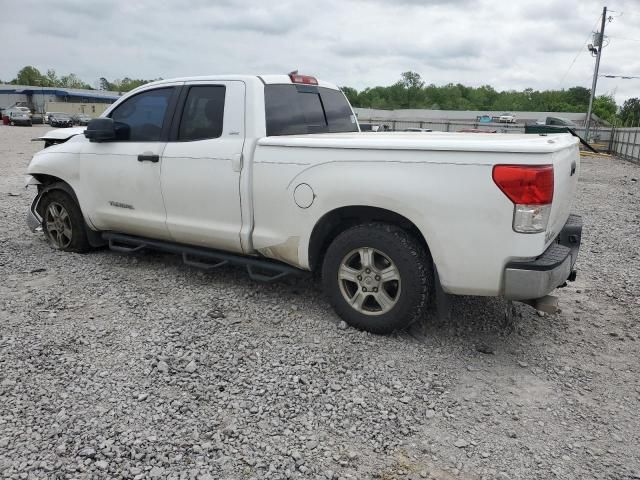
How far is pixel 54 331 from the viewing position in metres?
3.99

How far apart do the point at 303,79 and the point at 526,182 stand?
2624 millimetres

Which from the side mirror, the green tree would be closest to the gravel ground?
the side mirror

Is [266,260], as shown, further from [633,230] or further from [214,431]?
[633,230]

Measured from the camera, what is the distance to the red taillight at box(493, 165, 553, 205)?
3129 mm

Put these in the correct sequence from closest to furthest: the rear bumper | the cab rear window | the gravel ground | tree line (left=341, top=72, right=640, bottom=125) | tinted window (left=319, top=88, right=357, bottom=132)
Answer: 1. the gravel ground
2. the rear bumper
3. the cab rear window
4. tinted window (left=319, top=88, right=357, bottom=132)
5. tree line (left=341, top=72, right=640, bottom=125)

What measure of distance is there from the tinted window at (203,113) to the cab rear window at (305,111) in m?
0.43

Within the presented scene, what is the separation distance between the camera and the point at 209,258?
482 cm

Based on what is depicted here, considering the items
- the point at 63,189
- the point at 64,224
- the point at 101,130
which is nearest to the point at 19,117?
the point at 64,224

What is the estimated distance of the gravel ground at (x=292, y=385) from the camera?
2.67 m

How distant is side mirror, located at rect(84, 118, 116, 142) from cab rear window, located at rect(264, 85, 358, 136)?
1622 mm

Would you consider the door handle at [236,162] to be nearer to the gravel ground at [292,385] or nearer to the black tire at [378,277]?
the black tire at [378,277]

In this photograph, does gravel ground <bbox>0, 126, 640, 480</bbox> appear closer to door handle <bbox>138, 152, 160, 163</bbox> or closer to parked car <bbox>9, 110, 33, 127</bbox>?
door handle <bbox>138, 152, 160, 163</bbox>

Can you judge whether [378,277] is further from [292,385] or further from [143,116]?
Answer: [143,116]

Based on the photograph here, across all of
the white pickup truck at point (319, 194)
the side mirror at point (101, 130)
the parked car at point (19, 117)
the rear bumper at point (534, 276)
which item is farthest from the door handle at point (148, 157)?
the parked car at point (19, 117)
